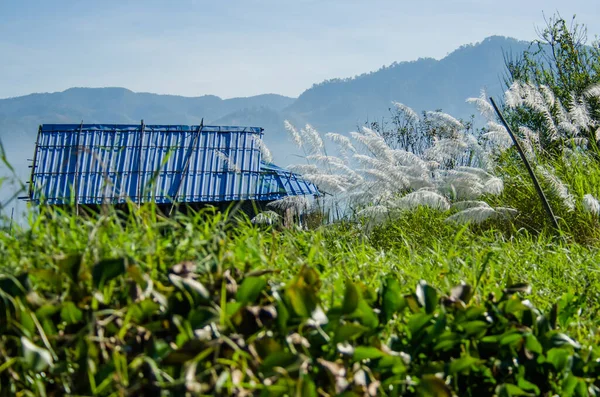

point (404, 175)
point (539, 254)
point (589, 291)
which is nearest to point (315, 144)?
point (404, 175)

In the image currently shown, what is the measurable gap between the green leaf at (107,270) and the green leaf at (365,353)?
569mm

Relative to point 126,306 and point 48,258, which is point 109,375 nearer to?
point 126,306

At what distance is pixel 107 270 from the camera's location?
4.84 ft

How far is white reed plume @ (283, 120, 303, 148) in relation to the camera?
7.68 meters

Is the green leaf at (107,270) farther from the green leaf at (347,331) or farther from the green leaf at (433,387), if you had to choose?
the green leaf at (433,387)

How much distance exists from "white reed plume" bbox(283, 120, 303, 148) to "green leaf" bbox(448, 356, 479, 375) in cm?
615

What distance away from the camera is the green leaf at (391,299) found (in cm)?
173

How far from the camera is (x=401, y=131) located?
47.4 ft

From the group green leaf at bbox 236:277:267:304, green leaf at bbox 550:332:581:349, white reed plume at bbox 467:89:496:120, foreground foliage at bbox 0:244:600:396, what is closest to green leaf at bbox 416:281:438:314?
foreground foliage at bbox 0:244:600:396

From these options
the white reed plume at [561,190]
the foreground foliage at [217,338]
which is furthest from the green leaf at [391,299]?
the white reed plume at [561,190]

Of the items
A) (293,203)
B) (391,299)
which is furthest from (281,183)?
(391,299)

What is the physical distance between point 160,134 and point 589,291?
13350 millimetres

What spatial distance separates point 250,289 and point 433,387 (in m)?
0.47

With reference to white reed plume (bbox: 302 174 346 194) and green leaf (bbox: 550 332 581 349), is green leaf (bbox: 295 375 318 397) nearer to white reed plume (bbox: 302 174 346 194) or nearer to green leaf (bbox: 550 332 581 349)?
green leaf (bbox: 550 332 581 349)
